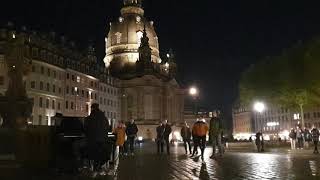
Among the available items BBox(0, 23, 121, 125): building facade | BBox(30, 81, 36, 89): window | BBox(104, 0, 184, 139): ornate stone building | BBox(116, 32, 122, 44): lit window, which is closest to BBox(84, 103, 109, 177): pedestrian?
BBox(0, 23, 121, 125): building facade

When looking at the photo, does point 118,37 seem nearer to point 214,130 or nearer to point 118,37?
point 118,37

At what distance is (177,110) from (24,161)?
151m

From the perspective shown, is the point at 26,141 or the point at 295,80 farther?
the point at 295,80

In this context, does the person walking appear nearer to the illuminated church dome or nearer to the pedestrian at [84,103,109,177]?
the pedestrian at [84,103,109,177]

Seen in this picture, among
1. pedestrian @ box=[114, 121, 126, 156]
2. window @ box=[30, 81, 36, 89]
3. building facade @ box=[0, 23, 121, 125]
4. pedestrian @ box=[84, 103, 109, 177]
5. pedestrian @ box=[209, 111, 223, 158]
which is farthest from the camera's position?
window @ box=[30, 81, 36, 89]

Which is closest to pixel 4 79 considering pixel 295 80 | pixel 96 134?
pixel 295 80

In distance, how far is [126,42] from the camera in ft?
524

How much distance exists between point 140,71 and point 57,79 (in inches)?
1840

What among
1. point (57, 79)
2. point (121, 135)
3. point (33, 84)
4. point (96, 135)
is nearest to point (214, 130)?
point (121, 135)

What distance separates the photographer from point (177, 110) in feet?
567

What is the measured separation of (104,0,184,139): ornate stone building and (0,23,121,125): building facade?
10.1 meters

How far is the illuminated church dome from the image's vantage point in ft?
521

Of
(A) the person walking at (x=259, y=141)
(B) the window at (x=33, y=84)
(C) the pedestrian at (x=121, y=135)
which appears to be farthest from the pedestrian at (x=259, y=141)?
(B) the window at (x=33, y=84)

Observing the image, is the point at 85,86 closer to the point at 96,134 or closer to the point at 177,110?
the point at 177,110
